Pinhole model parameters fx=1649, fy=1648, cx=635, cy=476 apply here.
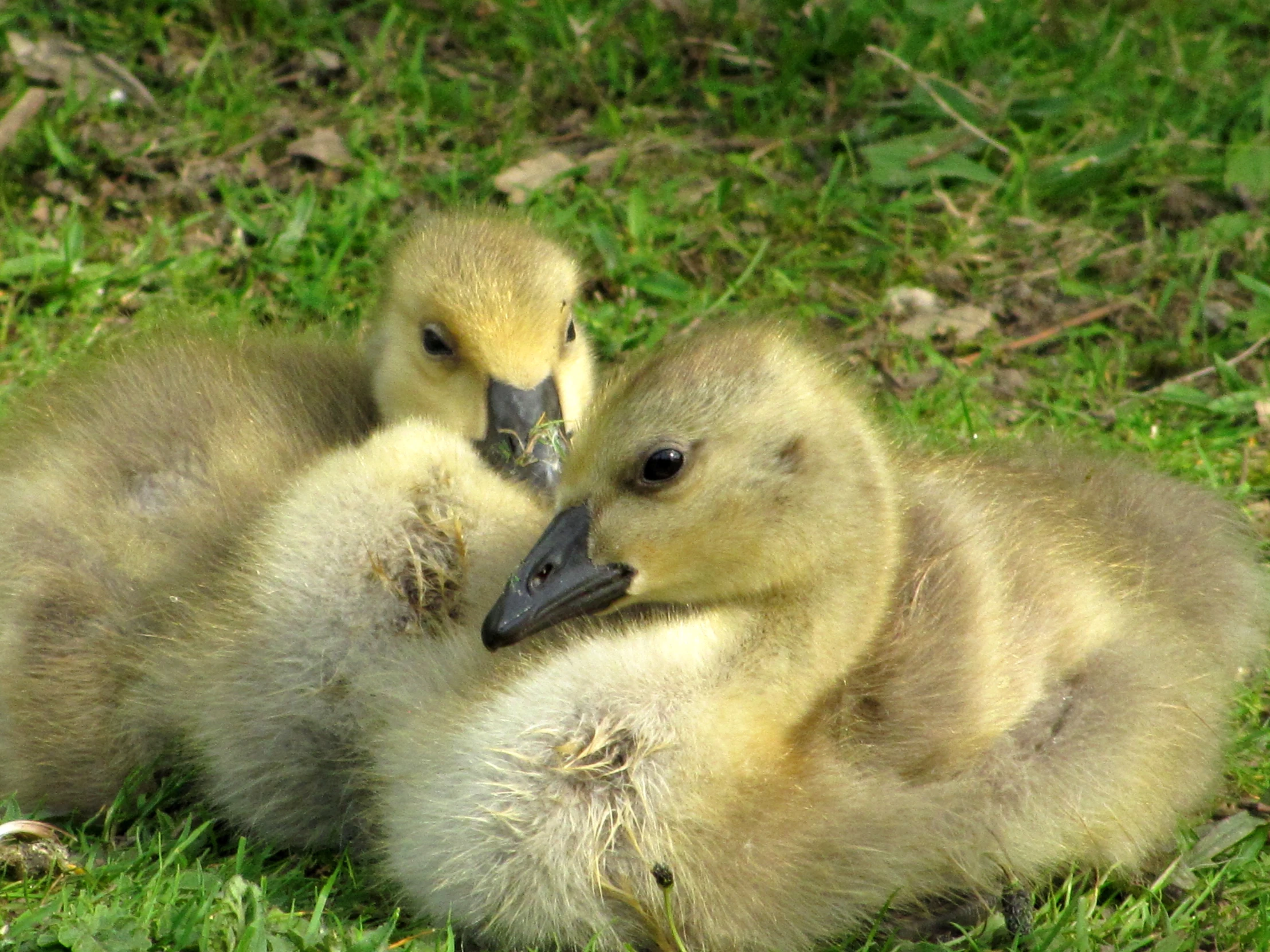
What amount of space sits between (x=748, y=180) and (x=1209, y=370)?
5.04ft

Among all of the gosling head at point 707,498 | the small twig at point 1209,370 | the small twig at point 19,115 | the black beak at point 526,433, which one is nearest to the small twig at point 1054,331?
the small twig at point 1209,370

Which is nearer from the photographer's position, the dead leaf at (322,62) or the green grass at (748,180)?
the green grass at (748,180)

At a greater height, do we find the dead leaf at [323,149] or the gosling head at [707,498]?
the gosling head at [707,498]

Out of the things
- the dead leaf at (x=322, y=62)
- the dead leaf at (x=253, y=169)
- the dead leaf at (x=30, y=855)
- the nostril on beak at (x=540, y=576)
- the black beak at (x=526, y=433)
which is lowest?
the dead leaf at (x=30, y=855)

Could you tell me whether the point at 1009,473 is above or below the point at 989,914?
above

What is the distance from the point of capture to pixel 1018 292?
15.9 ft

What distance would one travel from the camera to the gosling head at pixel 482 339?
3.40 meters

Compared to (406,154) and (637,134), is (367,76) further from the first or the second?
(637,134)

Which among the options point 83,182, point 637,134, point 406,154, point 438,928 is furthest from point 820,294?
point 438,928

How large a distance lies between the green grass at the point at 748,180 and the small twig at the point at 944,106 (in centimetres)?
3

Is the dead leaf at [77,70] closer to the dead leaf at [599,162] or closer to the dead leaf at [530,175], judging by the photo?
the dead leaf at [530,175]

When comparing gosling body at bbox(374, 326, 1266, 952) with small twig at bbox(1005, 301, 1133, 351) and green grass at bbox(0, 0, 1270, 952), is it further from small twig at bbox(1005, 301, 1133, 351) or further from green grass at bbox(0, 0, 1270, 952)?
small twig at bbox(1005, 301, 1133, 351)

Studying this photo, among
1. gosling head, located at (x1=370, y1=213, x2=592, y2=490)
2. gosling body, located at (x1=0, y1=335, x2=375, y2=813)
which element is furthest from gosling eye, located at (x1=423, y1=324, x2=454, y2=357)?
gosling body, located at (x1=0, y1=335, x2=375, y2=813)

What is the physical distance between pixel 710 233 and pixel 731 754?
2602mm
